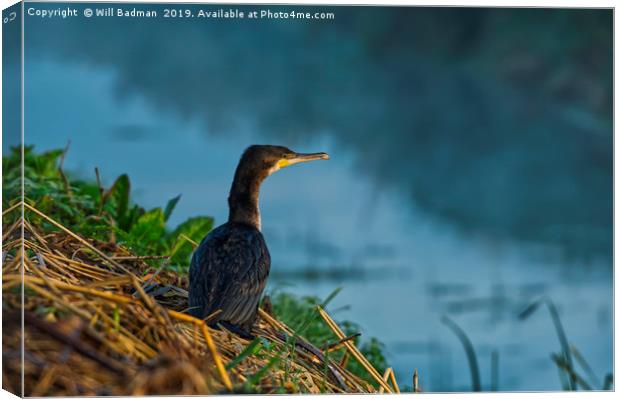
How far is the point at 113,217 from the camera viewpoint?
6.48 meters

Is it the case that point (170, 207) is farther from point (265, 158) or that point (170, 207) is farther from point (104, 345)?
point (104, 345)

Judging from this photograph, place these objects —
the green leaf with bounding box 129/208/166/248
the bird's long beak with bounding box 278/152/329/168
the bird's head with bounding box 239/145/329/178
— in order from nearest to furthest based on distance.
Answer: the bird's head with bounding box 239/145/329/178
the bird's long beak with bounding box 278/152/329/168
the green leaf with bounding box 129/208/166/248

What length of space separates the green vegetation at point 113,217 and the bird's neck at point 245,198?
30 cm

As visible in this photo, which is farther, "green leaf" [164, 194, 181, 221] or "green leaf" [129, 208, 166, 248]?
"green leaf" [164, 194, 181, 221]

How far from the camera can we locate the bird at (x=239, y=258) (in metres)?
4.79

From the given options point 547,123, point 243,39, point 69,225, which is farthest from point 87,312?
point 547,123

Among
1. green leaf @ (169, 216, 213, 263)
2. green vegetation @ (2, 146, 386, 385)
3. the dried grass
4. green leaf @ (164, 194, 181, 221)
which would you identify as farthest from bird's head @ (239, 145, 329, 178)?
the dried grass

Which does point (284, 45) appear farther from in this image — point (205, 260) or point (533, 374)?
point (205, 260)

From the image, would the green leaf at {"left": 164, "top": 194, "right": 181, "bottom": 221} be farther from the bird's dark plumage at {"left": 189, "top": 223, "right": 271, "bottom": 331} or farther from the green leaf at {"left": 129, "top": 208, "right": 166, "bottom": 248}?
the bird's dark plumage at {"left": 189, "top": 223, "right": 271, "bottom": 331}

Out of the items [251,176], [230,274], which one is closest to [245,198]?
[251,176]

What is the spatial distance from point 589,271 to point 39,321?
7.46 m

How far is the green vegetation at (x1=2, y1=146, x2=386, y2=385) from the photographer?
5719 millimetres

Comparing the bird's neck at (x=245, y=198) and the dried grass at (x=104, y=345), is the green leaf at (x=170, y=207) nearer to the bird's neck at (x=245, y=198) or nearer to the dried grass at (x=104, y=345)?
the bird's neck at (x=245, y=198)

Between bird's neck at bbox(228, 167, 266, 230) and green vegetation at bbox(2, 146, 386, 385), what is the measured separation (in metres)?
0.30
